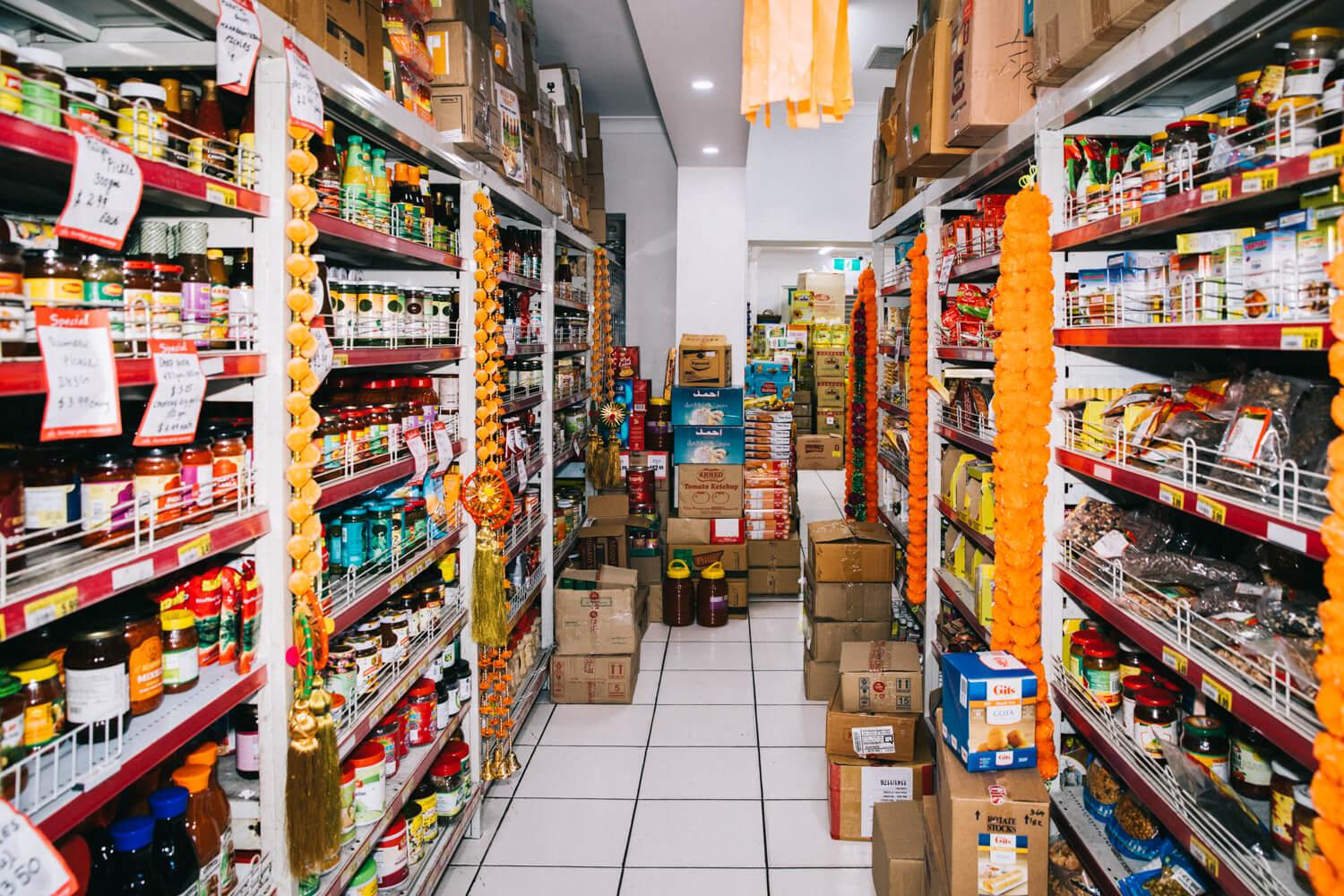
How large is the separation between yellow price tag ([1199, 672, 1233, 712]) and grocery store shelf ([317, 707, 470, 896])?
2168 millimetres

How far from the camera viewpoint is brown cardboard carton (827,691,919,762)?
347cm

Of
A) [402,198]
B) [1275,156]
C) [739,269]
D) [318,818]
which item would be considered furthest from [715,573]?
[1275,156]

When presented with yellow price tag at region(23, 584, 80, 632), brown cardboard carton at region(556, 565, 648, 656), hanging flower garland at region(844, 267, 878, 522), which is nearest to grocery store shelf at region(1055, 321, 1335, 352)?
yellow price tag at region(23, 584, 80, 632)

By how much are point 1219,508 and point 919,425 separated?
254 centimetres

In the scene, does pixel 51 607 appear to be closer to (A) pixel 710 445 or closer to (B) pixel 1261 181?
(B) pixel 1261 181

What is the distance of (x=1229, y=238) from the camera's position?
2.06 m

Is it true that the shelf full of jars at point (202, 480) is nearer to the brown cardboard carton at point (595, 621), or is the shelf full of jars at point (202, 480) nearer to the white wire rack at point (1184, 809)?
the brown cardboard carton at point (595, 621)

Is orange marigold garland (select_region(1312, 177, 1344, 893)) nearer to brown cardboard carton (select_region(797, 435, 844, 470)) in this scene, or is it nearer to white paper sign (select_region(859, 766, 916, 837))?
white paper sign (select_region(859, 766, 916, 837))

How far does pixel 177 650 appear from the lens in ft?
6.15

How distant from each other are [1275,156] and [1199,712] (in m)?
1.39

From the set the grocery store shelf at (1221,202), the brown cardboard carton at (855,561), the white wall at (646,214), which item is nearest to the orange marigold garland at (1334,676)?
the grocery store shelf at (1221,202)

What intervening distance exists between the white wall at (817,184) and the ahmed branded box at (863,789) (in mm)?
6106

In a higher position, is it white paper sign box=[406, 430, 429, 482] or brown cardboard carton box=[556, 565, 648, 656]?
white paper sign box=[406, 430, 429, 482]

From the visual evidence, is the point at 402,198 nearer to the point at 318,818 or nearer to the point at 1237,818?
the point at 318,818
